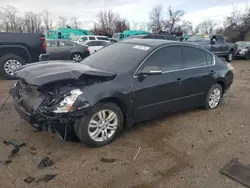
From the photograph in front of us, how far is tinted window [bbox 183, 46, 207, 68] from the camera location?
4610mm

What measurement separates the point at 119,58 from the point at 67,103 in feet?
4.66

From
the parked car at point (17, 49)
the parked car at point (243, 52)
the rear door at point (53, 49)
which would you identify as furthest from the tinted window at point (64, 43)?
the parked car at point (243, 52)

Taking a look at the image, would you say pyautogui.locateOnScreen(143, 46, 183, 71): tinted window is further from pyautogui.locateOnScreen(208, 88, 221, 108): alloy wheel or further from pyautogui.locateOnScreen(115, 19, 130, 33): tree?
pyautogui.locateOnScreen(115, 19, 130, 33): tree

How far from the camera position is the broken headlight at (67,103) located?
9.98ft

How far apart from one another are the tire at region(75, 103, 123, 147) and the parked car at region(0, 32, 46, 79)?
562 cm

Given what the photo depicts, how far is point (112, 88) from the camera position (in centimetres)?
340

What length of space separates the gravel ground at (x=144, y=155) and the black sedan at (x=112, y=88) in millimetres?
286

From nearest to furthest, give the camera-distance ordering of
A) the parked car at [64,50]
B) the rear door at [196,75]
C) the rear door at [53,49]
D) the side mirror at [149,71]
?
the side mirror at [149,71] < the rear door at [196,75] < the rear door at [53,49] < the parked car at [64,50]

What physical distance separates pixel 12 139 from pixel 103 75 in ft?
5.63

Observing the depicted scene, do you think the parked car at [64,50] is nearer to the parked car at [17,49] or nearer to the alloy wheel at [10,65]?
the parked car at [17,49]

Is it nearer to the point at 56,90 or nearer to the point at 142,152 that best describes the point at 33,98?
the point at 56,90

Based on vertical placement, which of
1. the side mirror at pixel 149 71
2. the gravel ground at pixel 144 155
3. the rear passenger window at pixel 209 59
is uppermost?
the rear passenger window at pixel 209 59

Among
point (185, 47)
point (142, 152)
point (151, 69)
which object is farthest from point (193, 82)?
point (142, 152)

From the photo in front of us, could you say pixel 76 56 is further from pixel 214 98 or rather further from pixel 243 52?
pixel 243 52
